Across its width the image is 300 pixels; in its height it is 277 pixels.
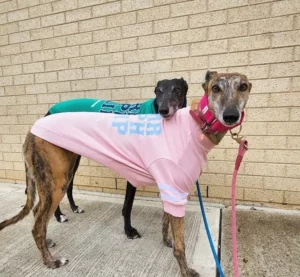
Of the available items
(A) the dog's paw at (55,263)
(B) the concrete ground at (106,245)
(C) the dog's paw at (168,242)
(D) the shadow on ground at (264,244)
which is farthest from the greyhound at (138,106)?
(D) the shadow on ground at (264,244)

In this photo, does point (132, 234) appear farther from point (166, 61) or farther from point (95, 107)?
point (166, 61)

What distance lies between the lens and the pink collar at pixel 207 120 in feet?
5.54

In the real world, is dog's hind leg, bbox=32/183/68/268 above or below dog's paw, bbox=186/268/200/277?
above

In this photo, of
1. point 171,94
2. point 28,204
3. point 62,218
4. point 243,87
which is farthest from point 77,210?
point 243,87

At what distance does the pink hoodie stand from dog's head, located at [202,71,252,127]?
0.22 metres

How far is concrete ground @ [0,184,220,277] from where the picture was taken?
82.2 inches

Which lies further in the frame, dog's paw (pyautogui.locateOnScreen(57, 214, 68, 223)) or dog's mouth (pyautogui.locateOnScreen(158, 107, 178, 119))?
dog's paw (pyautogui.locateOnScreen(57, 214, 68, 223))

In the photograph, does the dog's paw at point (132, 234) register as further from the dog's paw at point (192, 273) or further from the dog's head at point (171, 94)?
the dog's head at point (171, 94)

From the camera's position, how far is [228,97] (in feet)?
5.27

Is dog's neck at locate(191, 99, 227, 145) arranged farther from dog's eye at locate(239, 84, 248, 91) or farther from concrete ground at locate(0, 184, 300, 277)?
concrete ground at locate(0, 184, 300, 277)

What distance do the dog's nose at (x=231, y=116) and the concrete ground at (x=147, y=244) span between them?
125 centimetres

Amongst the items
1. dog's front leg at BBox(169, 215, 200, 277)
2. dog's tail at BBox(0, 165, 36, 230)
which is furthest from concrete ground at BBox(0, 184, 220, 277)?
dog's tail at BBox(0, 165, 36, 230)

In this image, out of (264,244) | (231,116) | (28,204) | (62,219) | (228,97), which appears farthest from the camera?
(62,219)

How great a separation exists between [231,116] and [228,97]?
0.16 meters
